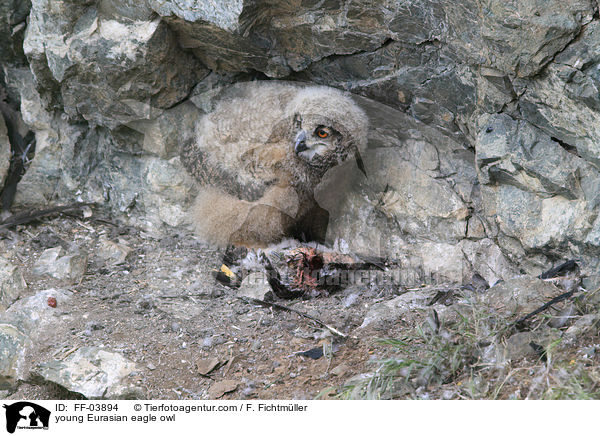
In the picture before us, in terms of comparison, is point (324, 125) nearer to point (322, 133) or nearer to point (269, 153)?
point (322, 133)

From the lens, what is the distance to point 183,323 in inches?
131

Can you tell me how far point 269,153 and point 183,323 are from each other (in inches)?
50.1

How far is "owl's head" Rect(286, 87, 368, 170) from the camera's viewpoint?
3.66m

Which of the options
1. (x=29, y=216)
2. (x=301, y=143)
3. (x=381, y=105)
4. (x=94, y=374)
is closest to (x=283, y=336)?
(x=94, y=374)

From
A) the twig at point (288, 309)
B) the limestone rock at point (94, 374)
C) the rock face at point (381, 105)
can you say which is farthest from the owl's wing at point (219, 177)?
the limestone rock at point (94, 374)

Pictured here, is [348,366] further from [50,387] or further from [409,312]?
[50,387]

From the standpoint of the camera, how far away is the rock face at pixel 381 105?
2703 mm

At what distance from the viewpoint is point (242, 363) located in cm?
289

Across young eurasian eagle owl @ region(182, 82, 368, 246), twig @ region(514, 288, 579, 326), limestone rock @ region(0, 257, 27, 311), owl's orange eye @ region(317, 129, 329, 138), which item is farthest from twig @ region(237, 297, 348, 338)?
limestone rock @ region(0, 257, 27, 311)

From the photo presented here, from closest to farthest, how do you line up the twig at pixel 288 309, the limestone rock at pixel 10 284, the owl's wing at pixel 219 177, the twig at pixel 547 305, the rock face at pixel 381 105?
the twig at pixel 547 305, the rock face at pixel 381 105, the twig at pixel 288 309, the limestone rock at pixel 10 284, the owl's wing at pixel 219 177

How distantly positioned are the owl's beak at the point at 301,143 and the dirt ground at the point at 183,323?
97cm

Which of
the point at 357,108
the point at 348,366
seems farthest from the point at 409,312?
the point at 357,108

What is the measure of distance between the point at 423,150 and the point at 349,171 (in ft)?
1.81

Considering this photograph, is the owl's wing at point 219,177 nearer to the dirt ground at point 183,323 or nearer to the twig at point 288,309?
the dirt ground at point 183,323
